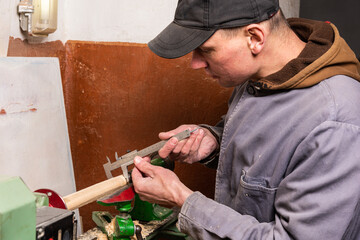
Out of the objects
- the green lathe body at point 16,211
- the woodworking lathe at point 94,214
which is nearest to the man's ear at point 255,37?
the woodworking lathe at point 94,214

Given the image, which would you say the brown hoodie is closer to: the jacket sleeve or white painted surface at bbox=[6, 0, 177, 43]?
the jacket sleeve

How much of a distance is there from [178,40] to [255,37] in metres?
0.23

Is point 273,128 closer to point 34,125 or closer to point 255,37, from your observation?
point 255,37

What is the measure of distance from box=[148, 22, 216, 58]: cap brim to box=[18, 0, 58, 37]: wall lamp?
511 millimetres

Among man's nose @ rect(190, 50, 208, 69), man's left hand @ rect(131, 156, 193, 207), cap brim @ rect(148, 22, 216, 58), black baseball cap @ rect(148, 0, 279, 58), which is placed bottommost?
man's left hand @ rect(131, 156, 193, 207)

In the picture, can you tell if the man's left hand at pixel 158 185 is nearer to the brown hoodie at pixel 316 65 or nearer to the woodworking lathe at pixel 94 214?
the woodworking lathe at pixel 94 214

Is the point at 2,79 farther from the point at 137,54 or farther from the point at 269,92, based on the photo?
the point at 269,92

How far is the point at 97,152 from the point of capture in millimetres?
1889

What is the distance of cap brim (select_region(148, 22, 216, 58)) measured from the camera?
106 cm

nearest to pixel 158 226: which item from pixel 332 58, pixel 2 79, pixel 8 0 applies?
pixel 2 79

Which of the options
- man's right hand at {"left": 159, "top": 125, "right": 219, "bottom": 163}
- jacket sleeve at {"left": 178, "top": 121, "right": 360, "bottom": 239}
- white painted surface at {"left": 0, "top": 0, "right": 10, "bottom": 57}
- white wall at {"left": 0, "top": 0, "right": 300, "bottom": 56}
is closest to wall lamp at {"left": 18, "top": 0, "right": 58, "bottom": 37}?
white painted surface at {"left": 0, "top": 0, "right": 10, "bottom": 57}

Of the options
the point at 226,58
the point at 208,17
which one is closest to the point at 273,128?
the point at 226,58

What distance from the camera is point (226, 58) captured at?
111 centimetres

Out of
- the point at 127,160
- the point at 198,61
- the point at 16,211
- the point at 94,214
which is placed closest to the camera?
the point at 16,211
